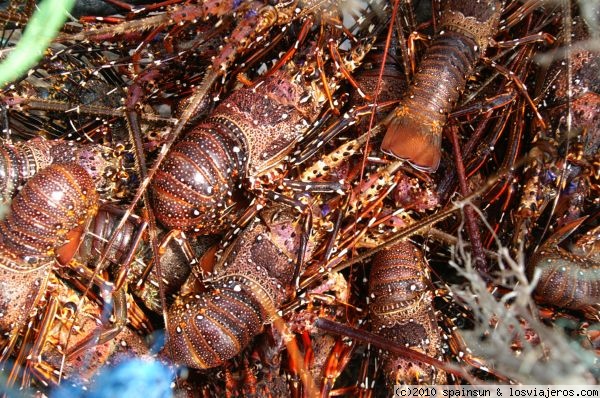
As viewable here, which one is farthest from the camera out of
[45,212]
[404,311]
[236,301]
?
[404,311]

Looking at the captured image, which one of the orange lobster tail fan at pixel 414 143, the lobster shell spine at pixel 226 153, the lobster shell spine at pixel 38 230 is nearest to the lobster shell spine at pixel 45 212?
the lobster shell spine at pixel 38 230

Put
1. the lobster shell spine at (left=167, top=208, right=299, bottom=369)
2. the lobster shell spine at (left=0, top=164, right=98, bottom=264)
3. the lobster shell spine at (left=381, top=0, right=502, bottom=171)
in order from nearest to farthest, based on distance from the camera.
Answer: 1. the lobster shell spine at (left=0, top=164, right=98, bottom=264)
2. the lobster shell spine at (left=167, top=208, right=299, bottom=369)
3. the lobster shell spine at (left=381, top=0, right=502, bottom=171)

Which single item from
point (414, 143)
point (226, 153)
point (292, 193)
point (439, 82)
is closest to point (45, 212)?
point (226, 153)

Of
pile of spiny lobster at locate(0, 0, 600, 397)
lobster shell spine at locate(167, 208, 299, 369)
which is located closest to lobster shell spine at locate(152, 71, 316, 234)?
pile of spiny lobster at locate(0, 0, 600, 397)

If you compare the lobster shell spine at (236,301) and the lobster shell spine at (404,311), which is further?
the lobster shell spine at (404,311)

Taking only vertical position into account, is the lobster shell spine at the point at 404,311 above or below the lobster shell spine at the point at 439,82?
below

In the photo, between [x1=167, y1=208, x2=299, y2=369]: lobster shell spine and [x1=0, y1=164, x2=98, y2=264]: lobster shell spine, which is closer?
[x1=0, y1=164, x2=98, y2=264]: lobster shell spine

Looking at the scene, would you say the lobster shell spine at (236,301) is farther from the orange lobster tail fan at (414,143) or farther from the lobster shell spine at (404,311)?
the orange lobster tail fan at (414,143)

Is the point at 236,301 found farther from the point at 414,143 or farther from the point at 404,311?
the point at 414,143

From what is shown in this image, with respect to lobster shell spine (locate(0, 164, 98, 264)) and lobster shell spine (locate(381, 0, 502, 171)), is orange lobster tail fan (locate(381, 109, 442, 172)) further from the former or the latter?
lobster shell spine (locate(0, 164, 98, 264))
